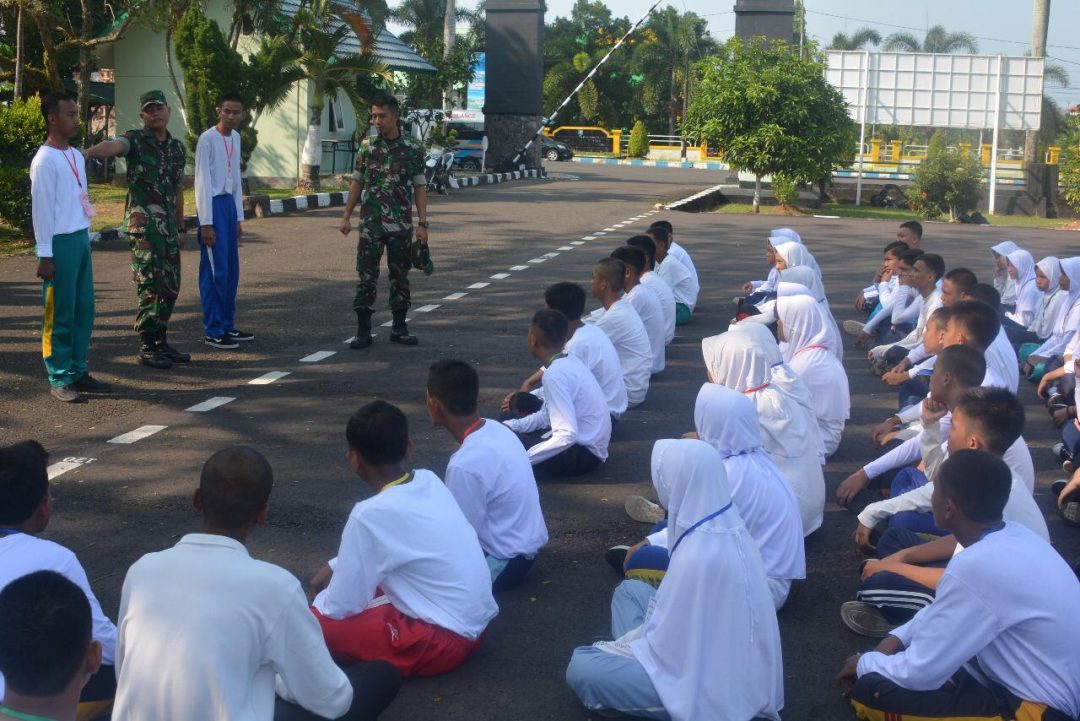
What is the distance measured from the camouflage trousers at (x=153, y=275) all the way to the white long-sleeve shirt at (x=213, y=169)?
56 cm

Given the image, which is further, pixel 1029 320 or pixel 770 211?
pixel 770 211

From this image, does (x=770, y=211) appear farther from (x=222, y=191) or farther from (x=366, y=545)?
(x=366, y=545)

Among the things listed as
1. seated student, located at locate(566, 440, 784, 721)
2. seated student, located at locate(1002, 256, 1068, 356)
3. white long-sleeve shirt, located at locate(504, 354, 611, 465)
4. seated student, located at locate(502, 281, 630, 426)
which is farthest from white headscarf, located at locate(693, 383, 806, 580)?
seated student, located at locate(1002, 256, 1068, 356)

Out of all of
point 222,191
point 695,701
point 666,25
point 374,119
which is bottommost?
point 695,701

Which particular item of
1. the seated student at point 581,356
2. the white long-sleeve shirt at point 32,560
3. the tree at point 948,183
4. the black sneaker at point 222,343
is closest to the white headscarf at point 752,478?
the seated student at point 581,356

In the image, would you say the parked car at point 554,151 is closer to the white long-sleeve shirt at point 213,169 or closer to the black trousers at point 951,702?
the white long-sleeve shirt at point 213,169

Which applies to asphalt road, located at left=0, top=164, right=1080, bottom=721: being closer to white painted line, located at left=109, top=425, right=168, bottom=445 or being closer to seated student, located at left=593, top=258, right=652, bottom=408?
white painted line, located at left=109, top=425, right=168, bottom=445

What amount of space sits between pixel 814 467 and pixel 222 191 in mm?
5718

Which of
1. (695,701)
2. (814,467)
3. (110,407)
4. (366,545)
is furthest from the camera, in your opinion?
(110,407)

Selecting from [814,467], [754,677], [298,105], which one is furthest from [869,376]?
[298,105]

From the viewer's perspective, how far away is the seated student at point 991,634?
370cm

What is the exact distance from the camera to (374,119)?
957 cm

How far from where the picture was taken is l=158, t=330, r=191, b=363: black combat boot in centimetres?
904

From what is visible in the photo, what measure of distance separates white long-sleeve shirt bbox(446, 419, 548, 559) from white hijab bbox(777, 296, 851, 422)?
2752 millimetres
